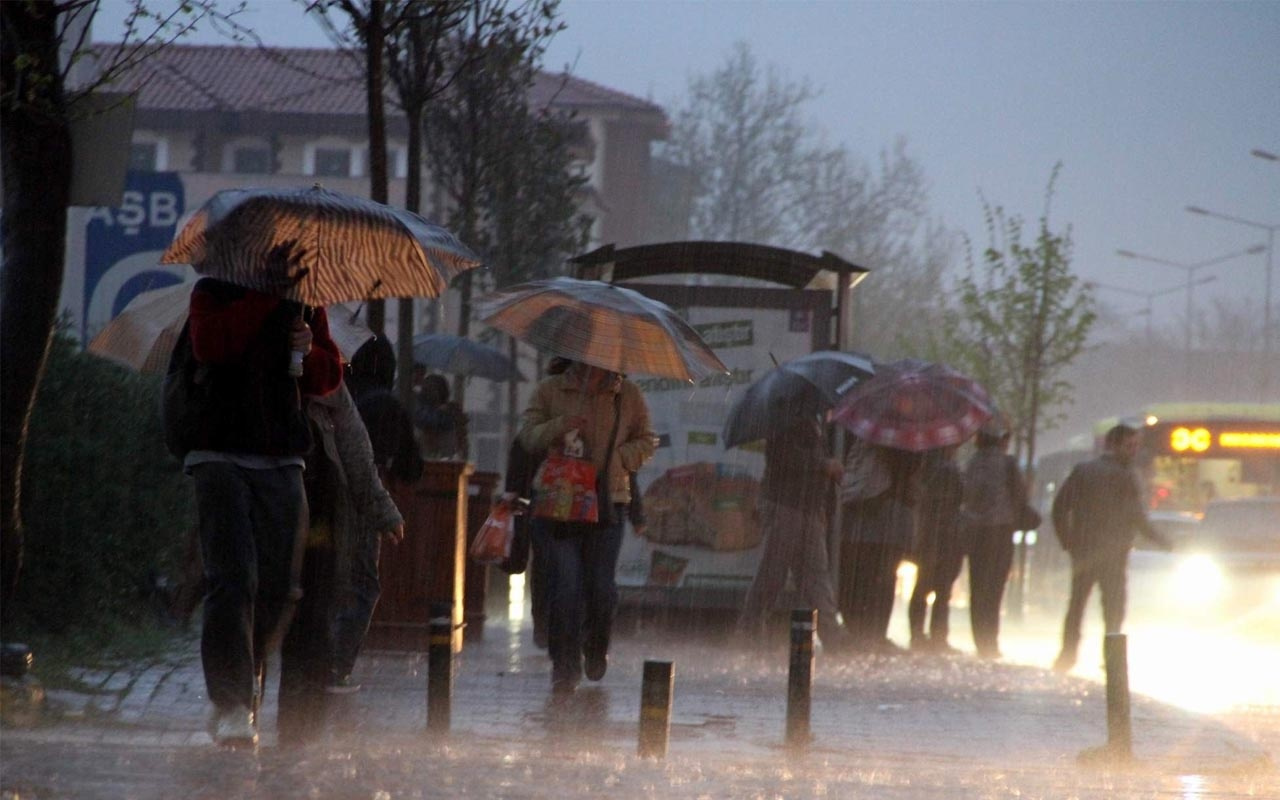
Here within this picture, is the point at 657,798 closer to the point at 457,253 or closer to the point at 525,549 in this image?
the point at 457,253

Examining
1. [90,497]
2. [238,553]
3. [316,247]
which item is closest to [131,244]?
[90,497]

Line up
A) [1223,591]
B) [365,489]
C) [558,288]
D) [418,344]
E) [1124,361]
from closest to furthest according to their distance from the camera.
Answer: [365,489], [558,288], [418,344], [1223,591], [1124,361]

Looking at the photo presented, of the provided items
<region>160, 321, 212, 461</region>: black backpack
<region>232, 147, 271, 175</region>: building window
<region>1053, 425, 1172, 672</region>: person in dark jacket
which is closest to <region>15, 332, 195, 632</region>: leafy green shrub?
<region>160, 321, 212, 461</region>: black backpack

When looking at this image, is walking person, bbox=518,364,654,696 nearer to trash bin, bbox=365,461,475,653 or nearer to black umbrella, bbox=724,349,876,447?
trash bin, bbox=365,461,475,653

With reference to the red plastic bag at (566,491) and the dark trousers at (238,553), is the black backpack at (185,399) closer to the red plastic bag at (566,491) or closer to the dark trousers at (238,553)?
the dark trousers at (238,553)

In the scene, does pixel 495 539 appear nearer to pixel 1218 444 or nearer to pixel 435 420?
pixel 435 420

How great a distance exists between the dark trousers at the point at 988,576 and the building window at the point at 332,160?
4576 cm

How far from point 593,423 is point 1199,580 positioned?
13.5 metres

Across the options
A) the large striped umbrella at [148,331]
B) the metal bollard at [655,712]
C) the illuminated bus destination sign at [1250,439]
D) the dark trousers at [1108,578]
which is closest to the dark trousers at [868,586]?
the dark trousers at [1108,578]

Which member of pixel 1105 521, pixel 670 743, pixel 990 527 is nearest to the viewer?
pixel 670 743

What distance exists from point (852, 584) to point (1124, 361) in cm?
13184

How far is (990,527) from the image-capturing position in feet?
53.8

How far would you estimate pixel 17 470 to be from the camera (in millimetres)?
9164

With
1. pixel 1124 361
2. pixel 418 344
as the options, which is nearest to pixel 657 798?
pixel 418 344
